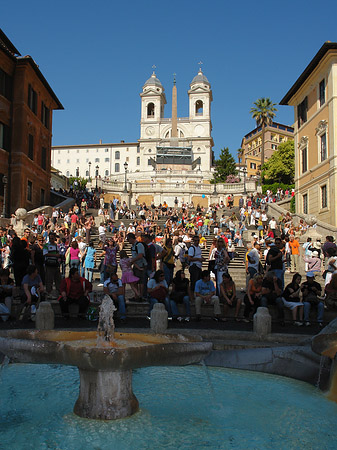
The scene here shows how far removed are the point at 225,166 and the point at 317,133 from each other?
45.5 m

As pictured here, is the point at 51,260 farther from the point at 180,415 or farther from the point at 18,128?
the point at 18,128

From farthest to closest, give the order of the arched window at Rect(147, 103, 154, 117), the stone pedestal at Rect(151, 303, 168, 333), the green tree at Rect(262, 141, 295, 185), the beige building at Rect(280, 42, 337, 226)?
the arched window at Rect(147, 103, 154, 117) → the green tree at Rect(262, 141, 295, 185) → the beige building at Rect(280, 42, 337, 226) → the stone pedestal at Rect(151, 303, 168, 333)

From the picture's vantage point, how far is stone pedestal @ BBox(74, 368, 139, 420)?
A: 5.30 meters

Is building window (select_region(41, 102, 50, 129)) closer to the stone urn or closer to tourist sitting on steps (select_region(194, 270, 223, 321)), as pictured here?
the stone urn

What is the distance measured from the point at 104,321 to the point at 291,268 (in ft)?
43.7

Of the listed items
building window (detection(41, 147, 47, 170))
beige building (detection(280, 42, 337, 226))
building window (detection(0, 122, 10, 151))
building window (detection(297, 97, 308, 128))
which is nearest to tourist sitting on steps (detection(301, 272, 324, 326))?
beige building (detection(280, 42, 337, 226))

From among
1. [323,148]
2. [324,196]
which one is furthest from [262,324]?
[323,148]

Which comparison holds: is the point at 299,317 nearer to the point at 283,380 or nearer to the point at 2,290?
the point at 283,380

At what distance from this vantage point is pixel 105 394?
531 centimetres

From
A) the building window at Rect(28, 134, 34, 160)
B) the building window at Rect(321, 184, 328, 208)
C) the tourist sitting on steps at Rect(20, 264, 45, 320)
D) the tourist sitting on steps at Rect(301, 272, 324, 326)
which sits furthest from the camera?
the building window at Rect(28, 134, 34, 160)

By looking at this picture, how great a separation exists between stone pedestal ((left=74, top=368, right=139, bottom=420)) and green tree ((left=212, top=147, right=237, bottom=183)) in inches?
2625

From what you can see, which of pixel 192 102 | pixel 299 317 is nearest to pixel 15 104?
pixel 299 317

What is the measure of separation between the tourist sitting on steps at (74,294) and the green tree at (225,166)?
6185 cm

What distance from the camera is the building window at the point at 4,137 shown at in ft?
87.7
